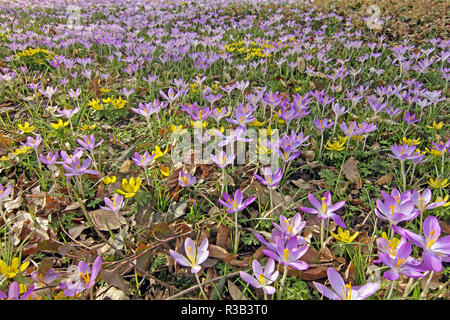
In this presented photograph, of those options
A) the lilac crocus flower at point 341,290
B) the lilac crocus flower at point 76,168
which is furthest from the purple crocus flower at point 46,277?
the lilac crocus flower at point 341,290

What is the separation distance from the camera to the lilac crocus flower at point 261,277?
105 centimetres

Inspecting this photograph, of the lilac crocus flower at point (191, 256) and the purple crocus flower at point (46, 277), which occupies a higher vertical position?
the lilac crocus flower at point (191, 256)

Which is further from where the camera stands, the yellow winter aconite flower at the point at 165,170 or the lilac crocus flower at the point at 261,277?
the yellow winter aconite flower at the point at 165,170

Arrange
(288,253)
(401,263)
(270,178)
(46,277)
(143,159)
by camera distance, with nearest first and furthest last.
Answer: (401,263)
(288,253)
(46,277)
(270,178)
(143,159)

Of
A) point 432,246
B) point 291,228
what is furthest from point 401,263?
point 291,228

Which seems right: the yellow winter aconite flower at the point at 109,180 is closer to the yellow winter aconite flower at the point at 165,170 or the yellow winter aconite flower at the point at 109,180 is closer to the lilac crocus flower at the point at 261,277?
the yellow winter aconite flower at the point at 165,170

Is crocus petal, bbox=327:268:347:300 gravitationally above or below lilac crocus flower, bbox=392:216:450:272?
below

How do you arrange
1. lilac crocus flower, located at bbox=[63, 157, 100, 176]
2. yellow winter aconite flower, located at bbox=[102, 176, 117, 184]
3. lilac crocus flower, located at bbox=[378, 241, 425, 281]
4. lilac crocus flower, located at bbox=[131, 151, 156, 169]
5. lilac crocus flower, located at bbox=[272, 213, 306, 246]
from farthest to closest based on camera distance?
yellow winter aconite flower, located at bbox=[102, 176, 117, 184]
lilac crocus flower, located at bbox=[131, 151, 156, 169]
lilac crocus flower, located at bbox=[63, 157, 100, 176]
lilac crocus flower, located at bbox=[272, 213, 306, 246]
lilac crocus flower, located at bbox=[378, 241, 425, 281]

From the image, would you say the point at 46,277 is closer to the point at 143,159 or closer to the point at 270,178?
the point at 143,159

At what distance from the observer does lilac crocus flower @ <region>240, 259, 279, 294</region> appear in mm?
1046

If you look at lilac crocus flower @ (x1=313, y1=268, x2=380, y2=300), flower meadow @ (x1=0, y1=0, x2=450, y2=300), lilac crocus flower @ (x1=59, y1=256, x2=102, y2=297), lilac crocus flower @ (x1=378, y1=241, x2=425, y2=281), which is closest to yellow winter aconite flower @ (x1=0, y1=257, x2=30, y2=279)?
flower meadow @ (x1=0, y1=0, x2=450, y2=300)

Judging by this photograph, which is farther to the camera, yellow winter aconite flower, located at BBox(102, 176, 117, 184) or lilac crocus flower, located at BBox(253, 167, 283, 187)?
yellow winter aconite flower, located at BBox(102, 176, 117, 184)

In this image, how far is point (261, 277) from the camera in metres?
1.07

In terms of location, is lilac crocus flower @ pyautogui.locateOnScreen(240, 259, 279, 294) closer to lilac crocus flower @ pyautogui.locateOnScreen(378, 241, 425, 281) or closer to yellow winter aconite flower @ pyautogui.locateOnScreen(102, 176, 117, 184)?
lilac crocus flower @ pyautogui.locateOnScreen(378, 241, 425, 281)
